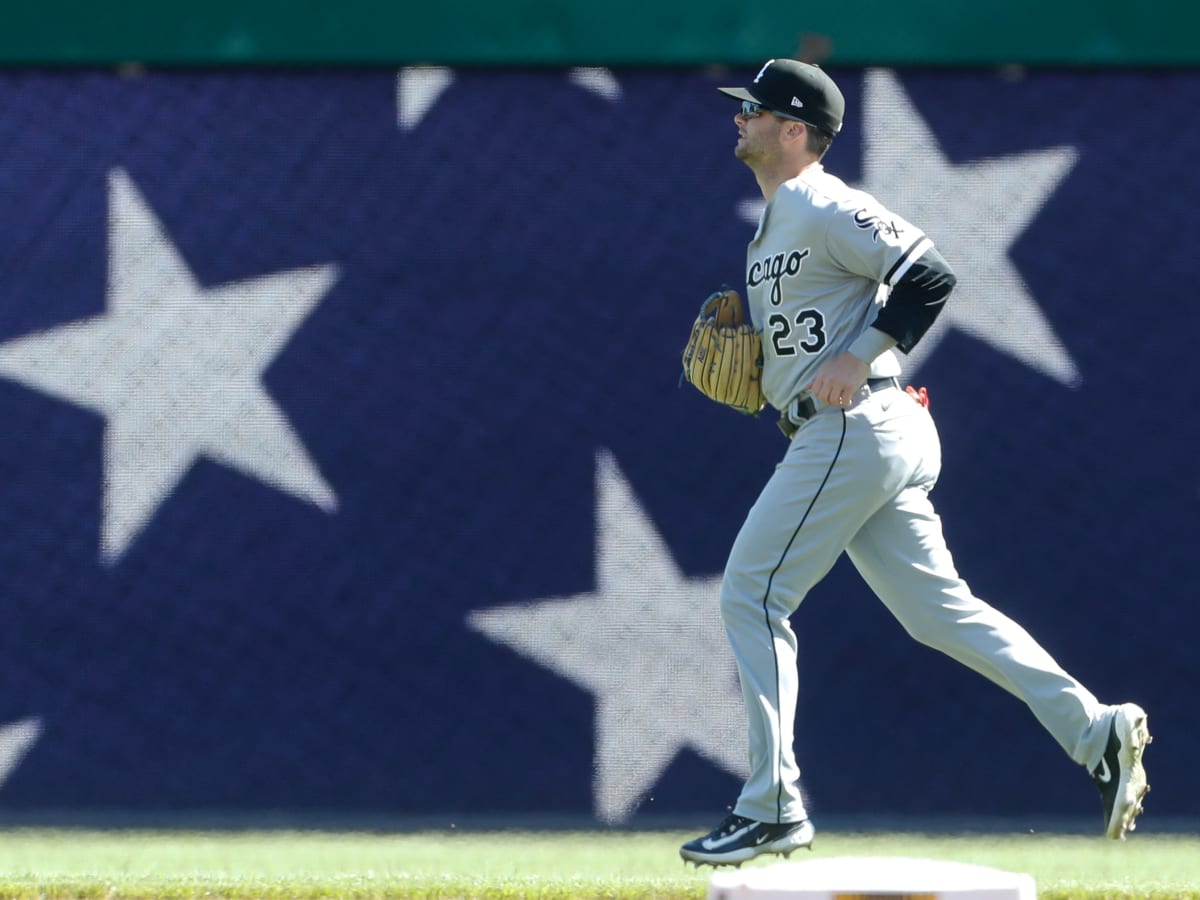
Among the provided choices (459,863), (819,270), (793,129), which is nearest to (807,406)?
(819,270)

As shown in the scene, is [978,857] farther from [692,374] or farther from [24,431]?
[24,431]

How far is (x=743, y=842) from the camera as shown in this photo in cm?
366

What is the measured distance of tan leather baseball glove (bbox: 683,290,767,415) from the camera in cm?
386

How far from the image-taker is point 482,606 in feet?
17.0

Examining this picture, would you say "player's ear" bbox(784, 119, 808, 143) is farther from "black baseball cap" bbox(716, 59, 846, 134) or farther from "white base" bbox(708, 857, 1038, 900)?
"white base" bbox(708, 857, 1038, 900)

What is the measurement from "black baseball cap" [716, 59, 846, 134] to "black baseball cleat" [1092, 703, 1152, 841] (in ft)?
5.06

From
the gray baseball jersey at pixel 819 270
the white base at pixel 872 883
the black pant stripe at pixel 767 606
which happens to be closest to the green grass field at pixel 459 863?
the black pant stripe at pixel 767 606

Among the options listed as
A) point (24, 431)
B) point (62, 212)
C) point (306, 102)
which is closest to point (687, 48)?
point (306, 102)

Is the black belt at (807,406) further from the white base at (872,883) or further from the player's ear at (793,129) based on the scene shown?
the white base at (872,883)

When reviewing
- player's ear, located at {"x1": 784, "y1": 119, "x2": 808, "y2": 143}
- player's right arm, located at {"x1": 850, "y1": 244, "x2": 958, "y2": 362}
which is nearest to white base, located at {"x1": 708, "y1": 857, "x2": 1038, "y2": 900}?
player's right arm, located at {"x1": 850, "y1": 244, "x2": 958, "y2": 362}

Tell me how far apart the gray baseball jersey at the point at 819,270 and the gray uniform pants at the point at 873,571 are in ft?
0.49

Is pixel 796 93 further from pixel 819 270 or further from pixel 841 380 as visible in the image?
pixel 841 380

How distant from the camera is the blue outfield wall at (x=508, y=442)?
5141 millimetres

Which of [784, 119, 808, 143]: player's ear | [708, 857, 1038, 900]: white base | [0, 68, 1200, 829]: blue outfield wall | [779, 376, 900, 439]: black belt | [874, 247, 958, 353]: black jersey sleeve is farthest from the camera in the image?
[0, 68, 1200, 829]: blue outfield wall
